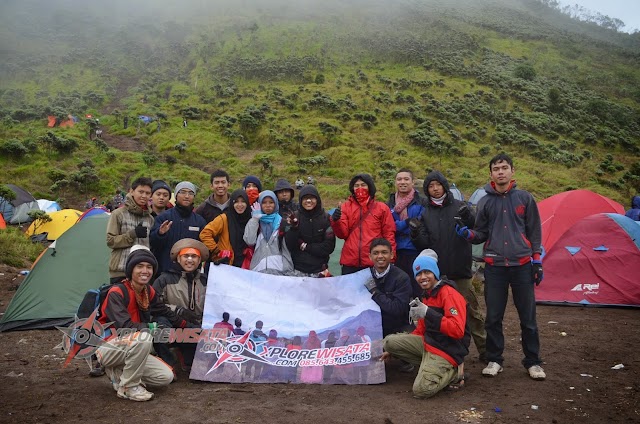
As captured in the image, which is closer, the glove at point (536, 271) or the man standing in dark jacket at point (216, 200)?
the glove at point (536, 271)

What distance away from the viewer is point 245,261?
6195 mm

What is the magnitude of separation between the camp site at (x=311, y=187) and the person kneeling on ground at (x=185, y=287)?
7 cm

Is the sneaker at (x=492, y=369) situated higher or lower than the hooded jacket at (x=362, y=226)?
lower

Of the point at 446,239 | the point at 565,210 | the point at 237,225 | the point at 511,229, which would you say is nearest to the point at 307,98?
the point at 565,210

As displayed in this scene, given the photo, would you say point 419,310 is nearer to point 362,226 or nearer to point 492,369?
point 492,369

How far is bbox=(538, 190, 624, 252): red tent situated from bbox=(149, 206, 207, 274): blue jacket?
684cm

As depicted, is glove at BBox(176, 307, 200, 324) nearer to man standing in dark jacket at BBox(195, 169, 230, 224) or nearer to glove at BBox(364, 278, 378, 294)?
man standing in dark jacket at BBox(195, 169, 230, 224)

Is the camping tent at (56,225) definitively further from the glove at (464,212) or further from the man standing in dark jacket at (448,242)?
the glove at (464,212)

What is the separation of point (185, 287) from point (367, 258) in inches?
86.0

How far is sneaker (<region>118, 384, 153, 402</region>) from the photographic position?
14.0ft

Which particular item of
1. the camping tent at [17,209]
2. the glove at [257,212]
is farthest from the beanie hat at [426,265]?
the camping tent at [17,209]

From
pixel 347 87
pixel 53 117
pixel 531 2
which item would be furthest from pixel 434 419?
pixel 531 2

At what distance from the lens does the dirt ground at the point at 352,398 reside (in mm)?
3904

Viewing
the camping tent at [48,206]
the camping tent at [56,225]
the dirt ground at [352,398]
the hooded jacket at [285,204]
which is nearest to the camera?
the dirt ground at [352,398]
